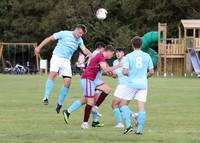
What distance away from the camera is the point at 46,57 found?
6788 centimetres

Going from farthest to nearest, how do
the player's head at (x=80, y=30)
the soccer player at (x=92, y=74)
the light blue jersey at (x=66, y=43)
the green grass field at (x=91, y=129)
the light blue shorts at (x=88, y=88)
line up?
the light blue jersey at (x=66, y=43) < the player's head at (x=80, y=30) < the light blue shorts at (x=88, y=88) < the soccer player at (x=92, y=74) < the green grass field at (x=91, y=129)

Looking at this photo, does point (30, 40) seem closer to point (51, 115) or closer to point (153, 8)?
point (153, 8)

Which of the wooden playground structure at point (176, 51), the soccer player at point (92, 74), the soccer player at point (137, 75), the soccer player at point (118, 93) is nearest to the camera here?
the soccer player at point (137, 75)

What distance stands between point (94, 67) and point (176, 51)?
38604 millimetres

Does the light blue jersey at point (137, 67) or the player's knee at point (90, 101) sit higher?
the light blue jersey at point (137, 67)

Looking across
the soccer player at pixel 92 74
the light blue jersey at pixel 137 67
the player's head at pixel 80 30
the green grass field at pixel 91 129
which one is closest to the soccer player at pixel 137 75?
the light blue jersey at pixel 137 67

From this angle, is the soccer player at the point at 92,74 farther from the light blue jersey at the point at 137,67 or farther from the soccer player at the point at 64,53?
the soccer player at the point at 64,53

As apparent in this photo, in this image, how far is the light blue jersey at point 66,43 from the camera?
54.4ft

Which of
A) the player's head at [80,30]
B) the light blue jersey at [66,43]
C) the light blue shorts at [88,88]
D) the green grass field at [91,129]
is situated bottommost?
the green grass field at [91,129]

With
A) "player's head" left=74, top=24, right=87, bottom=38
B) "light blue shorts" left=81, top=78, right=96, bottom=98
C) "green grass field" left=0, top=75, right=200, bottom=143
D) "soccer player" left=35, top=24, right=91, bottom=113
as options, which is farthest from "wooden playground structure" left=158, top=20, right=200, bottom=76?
"light blue shorts" left=81, top=78, right=96, bottom=98

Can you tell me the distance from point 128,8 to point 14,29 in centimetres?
1232

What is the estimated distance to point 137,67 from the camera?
39.7ft

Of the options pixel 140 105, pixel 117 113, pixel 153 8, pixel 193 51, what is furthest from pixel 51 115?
pixel 153 8

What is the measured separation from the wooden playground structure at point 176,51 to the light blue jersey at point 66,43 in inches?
1343
